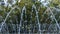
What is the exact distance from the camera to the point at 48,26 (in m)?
8.48

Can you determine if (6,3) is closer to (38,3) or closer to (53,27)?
(38,3)

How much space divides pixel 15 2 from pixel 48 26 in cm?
143

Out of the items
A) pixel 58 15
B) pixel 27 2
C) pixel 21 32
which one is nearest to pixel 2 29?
pixel 21 32

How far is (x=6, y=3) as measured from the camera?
898 centimetres

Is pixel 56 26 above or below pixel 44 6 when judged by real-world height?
below

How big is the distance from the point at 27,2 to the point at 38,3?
0.39 metres

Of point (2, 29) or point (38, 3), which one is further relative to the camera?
point (38, 3)

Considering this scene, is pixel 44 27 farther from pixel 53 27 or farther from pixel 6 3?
pixel 6 3

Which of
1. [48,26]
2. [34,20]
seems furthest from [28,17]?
[48,26]

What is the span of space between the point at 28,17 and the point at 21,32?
0.67 m

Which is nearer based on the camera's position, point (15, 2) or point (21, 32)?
point (21, 32)

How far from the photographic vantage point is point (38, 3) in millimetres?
8945

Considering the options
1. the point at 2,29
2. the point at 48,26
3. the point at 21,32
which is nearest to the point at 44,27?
the point at 48,26

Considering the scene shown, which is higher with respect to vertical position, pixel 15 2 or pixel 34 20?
pixel 15 2
